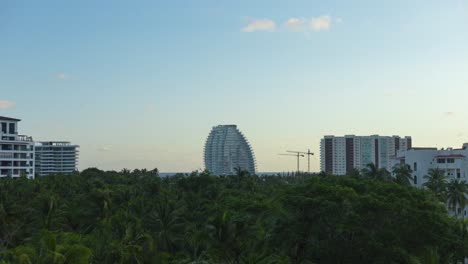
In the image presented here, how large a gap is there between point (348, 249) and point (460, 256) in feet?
33.4

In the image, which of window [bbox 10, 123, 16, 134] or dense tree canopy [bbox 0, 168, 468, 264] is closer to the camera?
dense tree canopy [bbox 0, 168, 468, 264]

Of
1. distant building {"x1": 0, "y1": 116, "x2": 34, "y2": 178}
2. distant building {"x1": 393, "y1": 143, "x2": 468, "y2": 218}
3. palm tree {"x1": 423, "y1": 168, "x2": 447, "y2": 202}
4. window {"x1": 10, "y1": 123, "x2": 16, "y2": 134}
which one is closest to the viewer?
palm tree {"x1": 423, "y1": 168, "x2": 447, "y2": 202}

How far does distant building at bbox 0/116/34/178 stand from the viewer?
146m

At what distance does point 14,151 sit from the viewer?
149 m

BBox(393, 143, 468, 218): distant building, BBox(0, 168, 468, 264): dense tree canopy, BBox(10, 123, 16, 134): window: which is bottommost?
BBox(0, 168, 468, 264): dense tree canopy

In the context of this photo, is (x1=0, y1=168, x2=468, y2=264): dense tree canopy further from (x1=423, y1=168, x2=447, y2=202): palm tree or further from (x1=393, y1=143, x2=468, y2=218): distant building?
(x1=393, y1=143, x2=468, y2=218): distant building

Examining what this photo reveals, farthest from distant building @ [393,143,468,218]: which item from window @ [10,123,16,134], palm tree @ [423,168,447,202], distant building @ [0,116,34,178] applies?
window @ [10,123,16,134]

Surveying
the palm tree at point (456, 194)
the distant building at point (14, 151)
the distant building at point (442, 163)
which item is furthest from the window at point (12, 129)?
the palm tree at point (456, 194)

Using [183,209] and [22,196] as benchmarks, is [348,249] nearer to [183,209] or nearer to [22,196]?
[183,209]

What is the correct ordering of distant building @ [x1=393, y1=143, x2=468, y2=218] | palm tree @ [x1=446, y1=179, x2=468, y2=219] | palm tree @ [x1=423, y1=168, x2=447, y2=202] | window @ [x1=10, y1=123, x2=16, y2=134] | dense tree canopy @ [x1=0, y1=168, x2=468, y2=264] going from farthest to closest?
window @ [x1=10, y1=123, x2=16, y2=134] → distant building @ [x1=393, y1=143, x2=468, y2=218] → palm tree @ [x1=423, y1=168, x2=447, y2=202] → palm tree @ [x1=446, y1=179, x2=468, y2=219] → dense tree canopy @ [x1=0, y1=168, x2=468, y2=264]

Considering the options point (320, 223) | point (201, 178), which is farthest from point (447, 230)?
point (201, 178)

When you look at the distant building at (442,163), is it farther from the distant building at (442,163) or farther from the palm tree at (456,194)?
the palm tree at (456,194)

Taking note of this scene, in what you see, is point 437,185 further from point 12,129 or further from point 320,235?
point 12,129

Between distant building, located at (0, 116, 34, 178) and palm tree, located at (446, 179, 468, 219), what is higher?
distant building, located at (0, 116, 34, 178)
